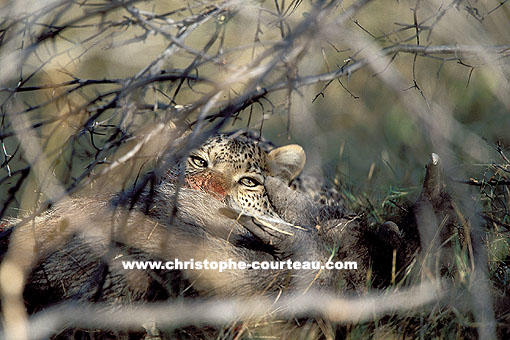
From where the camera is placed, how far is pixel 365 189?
14.5 ft

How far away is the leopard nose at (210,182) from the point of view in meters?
3.71

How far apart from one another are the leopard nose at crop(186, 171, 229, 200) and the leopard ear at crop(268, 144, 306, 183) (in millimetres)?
526

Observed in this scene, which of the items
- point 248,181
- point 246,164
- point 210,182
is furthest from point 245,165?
point 210,182

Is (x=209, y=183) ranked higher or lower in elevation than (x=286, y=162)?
lower

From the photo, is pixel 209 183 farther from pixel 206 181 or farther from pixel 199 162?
pixel 199 162

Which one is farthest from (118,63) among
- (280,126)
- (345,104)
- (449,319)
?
(449,319)

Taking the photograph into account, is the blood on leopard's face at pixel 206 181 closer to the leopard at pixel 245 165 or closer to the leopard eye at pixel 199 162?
Answer: the leopard at pixel 245 165

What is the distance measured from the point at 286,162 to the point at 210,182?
0.81 meters

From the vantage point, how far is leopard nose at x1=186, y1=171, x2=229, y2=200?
3.71 m

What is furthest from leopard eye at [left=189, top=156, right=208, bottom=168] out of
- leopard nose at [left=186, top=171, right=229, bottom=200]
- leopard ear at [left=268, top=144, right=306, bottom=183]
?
leopard ear at [left=268, top=144, right=306, bottom=183]

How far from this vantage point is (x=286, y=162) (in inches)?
175

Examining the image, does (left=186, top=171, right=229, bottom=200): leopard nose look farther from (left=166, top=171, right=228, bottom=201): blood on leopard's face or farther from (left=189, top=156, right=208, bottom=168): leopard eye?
(left=189, top=156, right=208, bottom=168): leopard eye

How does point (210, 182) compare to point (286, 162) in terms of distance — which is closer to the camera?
point (210, 182)

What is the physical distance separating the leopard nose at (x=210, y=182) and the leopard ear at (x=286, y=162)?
0.53 metres
